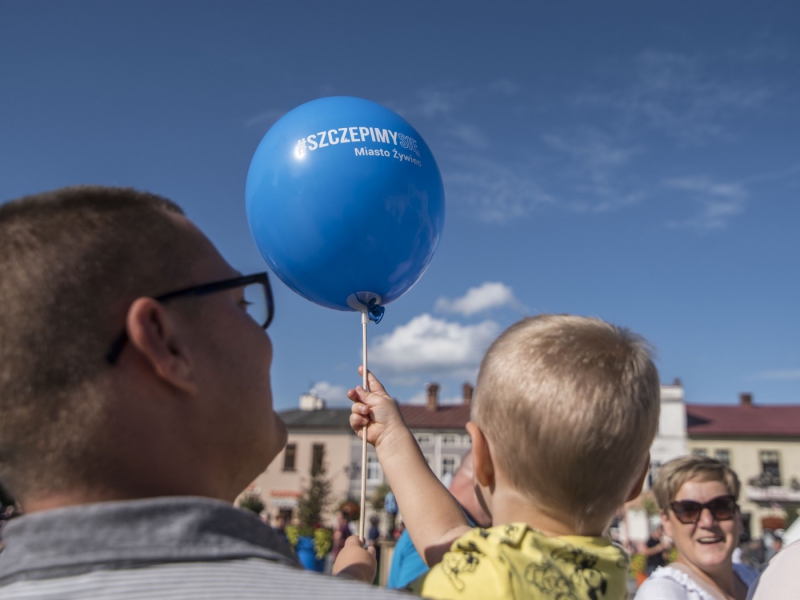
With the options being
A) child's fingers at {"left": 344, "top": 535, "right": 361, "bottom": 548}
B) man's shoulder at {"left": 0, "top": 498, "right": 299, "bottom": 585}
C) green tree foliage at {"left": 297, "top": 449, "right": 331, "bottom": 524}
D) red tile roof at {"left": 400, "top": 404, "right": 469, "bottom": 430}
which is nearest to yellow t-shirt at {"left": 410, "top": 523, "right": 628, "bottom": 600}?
child's fingers at {"left": 344, "top": 535, "right": 361, "bottom": 548}

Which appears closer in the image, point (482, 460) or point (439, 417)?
point (482, 460)

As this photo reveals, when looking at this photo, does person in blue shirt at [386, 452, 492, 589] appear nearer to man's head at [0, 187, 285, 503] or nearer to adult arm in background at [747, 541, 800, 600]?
adult arm in background at [747, 541, 800, 600]

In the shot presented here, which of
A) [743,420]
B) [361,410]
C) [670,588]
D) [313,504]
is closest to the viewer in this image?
[361,410]

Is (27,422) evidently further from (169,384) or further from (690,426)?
(690,426)

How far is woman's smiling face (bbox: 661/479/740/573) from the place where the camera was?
281 cm

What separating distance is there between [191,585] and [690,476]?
2736 millimetres

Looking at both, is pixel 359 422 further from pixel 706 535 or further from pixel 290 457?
pixel 290 457

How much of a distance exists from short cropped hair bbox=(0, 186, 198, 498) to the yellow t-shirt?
29.6 inches

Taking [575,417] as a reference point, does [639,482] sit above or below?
below

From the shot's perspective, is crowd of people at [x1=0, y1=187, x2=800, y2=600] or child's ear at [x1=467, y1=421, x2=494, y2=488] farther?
child's ear at [x1=467, y1=421, x2=494, y2=488]

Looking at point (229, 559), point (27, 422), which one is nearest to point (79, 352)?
point (27, 422)

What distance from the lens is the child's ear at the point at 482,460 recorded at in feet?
5.03

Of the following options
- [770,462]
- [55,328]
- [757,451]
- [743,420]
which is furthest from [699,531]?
[743,420]

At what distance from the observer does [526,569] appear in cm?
128
